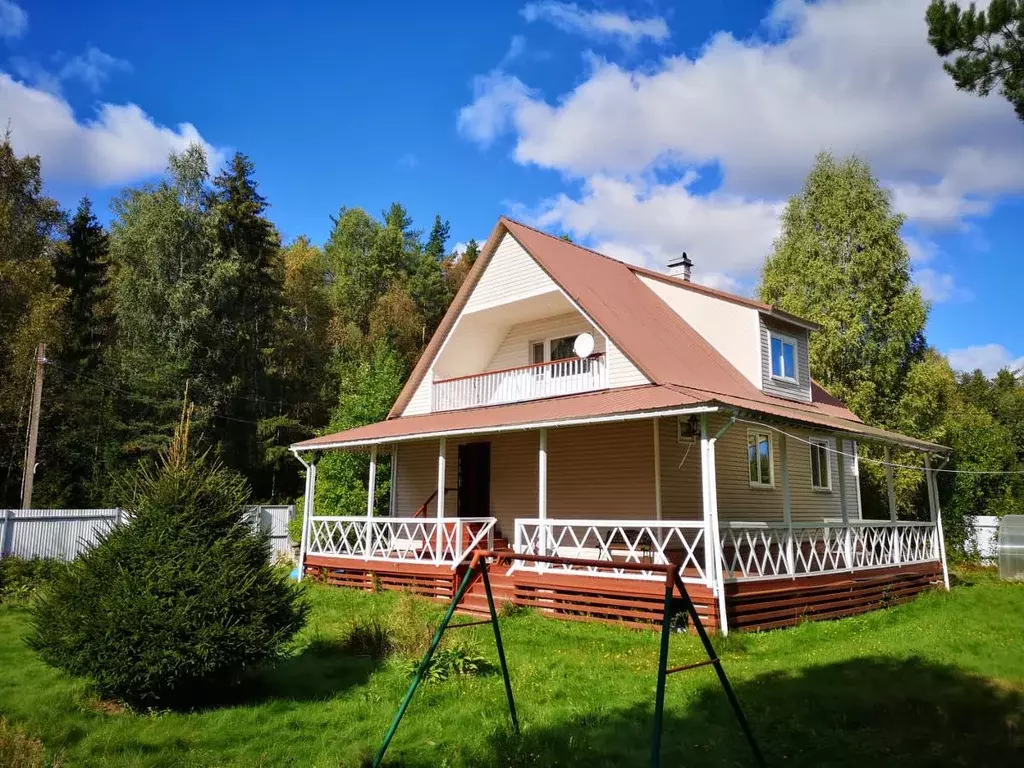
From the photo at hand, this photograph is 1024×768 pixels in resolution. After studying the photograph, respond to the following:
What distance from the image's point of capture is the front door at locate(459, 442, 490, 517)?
→ 1784 centimetres

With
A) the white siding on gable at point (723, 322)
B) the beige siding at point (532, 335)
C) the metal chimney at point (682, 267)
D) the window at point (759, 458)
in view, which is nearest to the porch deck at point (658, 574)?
the window at point (759, 458)

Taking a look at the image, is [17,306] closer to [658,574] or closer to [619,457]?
[619,457]

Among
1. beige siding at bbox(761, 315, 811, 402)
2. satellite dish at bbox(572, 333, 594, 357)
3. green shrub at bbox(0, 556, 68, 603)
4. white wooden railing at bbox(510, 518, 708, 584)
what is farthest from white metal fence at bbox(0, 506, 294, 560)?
beige siding at bbox(761, 315, 811, 402)

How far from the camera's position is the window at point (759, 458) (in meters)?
16.9

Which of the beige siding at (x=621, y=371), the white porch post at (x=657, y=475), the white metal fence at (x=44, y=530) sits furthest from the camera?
the white metal fence at (x=44, y=530)

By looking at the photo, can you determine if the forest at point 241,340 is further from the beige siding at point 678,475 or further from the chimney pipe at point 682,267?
the beige siding at point 678,475

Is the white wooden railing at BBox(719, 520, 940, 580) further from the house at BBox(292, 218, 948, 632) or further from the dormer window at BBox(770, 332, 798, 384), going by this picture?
the dormer window at BBox(770, 332, 798, 384)

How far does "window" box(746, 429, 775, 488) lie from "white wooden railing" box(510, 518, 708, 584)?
2992 mm

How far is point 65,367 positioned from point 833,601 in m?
30.6

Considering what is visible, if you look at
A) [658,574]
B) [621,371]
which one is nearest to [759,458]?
[621,371]

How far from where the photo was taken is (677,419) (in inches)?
587

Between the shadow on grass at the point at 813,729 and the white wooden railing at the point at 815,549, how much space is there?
127 inches

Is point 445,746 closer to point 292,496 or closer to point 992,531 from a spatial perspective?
point 992,531

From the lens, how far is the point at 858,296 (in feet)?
89.6
